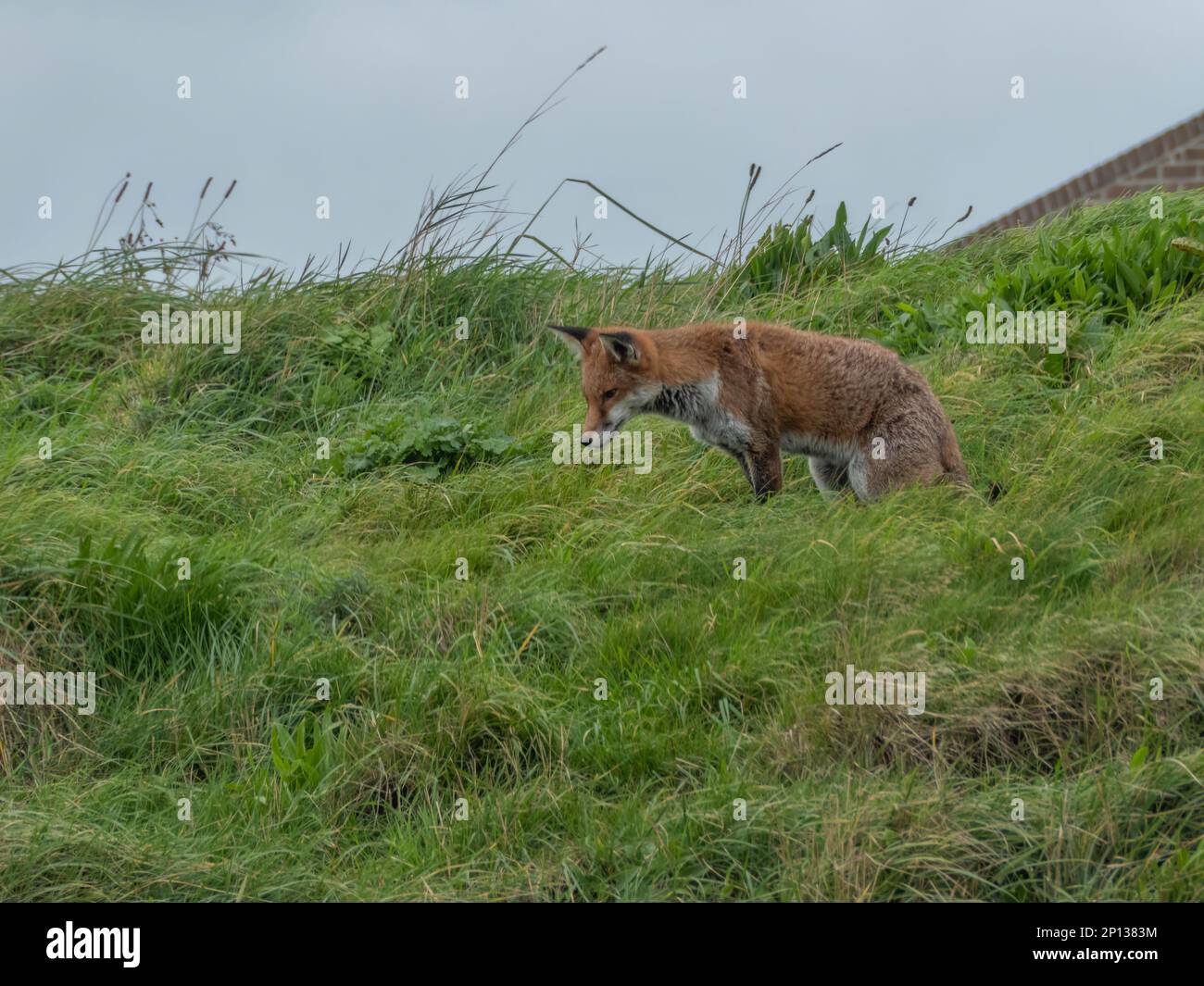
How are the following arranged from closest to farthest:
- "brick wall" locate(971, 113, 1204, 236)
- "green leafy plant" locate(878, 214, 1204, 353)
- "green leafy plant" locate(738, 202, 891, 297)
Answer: "green leafy plant" locate(878, 214, 1204, 353)
"green leafy plant" locate(738, 202, 891, 297)
"brick wall" locate(971, 113, 1204, 236)

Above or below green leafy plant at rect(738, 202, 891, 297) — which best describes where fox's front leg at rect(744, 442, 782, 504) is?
below

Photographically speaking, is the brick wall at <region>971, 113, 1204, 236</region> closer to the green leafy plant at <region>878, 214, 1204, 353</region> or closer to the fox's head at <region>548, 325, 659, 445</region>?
the green leafy plant at <region>878, 214, 1204, 353</region>

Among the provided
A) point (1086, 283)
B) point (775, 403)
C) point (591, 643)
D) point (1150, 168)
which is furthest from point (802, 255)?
point (1150, 168)

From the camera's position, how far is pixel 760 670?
6.56 meters

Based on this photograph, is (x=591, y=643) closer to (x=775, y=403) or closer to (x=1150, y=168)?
(x=775, y=403)

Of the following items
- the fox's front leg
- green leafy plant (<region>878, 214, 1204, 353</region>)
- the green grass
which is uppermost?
green leafy plant (<region>878, 214, 1204, 353</region>)

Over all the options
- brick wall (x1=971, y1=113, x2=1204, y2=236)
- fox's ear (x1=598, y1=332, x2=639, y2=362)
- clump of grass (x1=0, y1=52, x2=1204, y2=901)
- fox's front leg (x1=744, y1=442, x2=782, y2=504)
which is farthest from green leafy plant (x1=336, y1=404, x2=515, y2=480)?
brick wall (x1=971, y1=113, x2=1204, y2=236)

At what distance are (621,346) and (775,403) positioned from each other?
1.05 meters

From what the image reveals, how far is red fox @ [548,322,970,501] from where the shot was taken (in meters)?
8.54

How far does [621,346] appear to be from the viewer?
8500 millimetres

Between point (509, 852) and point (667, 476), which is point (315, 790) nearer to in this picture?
point (509, 852)

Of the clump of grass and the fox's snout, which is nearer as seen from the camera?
the clump of grass

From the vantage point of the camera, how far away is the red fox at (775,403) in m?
A: 8.54

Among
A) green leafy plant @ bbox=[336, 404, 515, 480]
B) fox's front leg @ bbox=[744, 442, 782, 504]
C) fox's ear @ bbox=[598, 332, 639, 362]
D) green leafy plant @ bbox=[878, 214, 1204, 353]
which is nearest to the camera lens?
fox's ear @ bbox=[598, 332, 639, 362]
